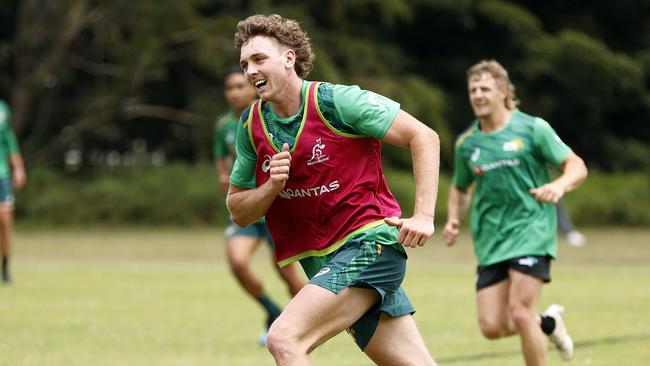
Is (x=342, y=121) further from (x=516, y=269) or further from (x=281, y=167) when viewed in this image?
(x=516, y=269)

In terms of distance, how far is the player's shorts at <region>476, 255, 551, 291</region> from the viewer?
25.8ft

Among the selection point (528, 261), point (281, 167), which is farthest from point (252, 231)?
point (281, 167)

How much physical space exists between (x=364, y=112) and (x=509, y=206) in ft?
10.3

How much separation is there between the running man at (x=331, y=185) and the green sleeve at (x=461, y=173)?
3.09 meters

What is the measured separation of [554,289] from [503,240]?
6.38m

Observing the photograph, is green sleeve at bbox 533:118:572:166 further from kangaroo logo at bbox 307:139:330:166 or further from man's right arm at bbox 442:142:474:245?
kangaroo logo at bbox 307:139:330:166

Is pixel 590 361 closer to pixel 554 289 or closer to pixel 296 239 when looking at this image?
pixel 296 239

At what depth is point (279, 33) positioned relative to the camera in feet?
17.8

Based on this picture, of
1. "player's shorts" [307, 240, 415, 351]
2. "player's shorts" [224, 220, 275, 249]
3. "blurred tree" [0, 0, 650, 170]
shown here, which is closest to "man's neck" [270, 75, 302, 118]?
"player's shorts" [307, 240, 415, 351]

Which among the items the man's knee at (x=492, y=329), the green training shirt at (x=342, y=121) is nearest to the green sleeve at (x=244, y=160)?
the green training shirt at (x=342, y=121)

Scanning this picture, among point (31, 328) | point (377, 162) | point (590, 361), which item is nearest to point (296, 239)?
point (377, 162)

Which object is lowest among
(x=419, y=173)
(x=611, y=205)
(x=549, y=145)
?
(x=611, y=205)

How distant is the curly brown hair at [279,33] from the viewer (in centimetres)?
542

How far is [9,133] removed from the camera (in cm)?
1494
